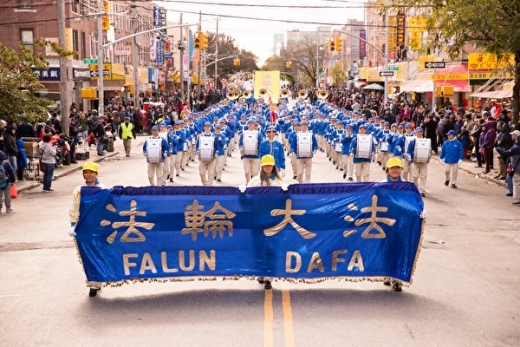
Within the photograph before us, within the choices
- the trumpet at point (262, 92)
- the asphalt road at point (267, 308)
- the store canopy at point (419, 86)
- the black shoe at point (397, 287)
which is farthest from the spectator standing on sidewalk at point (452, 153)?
the trumpet at point (262, 92)

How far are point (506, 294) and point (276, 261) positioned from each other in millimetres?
3010

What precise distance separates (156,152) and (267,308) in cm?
1173

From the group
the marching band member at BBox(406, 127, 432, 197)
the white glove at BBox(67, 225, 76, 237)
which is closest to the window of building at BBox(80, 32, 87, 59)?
the marching band member at BBox(406, 127, 432, 197)

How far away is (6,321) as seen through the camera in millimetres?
8555

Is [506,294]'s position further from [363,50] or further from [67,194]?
[363,50]

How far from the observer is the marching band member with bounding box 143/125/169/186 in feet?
65.6

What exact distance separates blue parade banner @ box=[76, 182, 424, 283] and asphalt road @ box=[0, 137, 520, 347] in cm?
33

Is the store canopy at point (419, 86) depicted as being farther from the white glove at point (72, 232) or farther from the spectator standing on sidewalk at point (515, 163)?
the white glove at point (72, 232)

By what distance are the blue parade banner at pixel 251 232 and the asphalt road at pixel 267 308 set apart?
33cm

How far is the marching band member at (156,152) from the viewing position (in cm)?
1998

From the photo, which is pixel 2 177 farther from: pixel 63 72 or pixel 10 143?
pixel 63 72

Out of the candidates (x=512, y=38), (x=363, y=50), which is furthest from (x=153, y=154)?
(x=363, y=50)

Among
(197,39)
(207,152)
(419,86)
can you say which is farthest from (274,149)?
(419,86)

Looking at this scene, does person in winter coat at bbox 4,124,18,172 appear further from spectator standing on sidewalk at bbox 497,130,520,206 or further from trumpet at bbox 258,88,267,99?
trumpet at bbox 258,88,267,99
